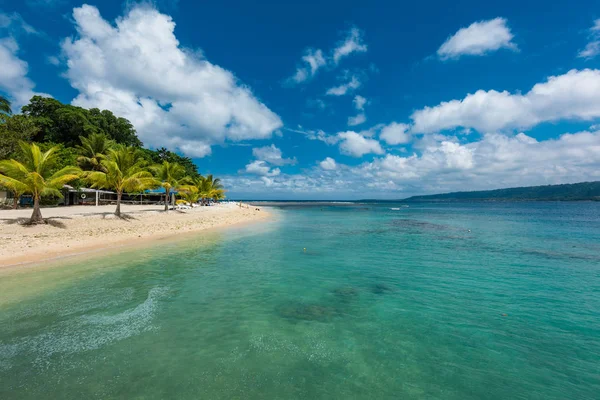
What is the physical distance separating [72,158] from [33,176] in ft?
89.1

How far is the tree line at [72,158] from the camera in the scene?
64.8 ft

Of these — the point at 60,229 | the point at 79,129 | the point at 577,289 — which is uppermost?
the point at 79,129

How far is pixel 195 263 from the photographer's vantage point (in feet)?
47.8

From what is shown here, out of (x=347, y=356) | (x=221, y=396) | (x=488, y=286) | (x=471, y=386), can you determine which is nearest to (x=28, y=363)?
(x=221, y=396)

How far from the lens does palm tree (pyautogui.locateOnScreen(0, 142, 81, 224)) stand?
18720 mm

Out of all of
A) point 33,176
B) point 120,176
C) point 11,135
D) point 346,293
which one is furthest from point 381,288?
point 11,135

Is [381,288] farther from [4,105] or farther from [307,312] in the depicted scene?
[4,105]

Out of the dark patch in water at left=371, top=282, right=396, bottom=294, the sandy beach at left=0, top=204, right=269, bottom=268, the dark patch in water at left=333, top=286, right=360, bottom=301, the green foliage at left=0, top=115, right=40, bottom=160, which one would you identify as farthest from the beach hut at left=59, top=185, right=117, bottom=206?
the dark patch in water at left=371, top=282, right=396, bottom=294

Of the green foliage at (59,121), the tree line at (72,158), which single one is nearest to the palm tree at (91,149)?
the tree line at (72,158)

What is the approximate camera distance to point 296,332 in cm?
716

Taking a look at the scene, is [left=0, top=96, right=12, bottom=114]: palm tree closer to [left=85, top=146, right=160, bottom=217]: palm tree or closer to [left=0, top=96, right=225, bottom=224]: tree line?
[left=0, top=96, right=225, bottom=224]: tree line

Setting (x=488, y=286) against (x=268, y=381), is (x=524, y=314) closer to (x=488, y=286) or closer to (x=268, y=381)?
(x=488, y=286)

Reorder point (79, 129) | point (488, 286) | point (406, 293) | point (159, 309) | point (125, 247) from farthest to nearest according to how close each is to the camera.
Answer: point (79, 129), point (125, 247), point (488, 286), point (406, 293), point (159, 309)

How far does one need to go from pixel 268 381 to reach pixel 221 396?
88 cm
